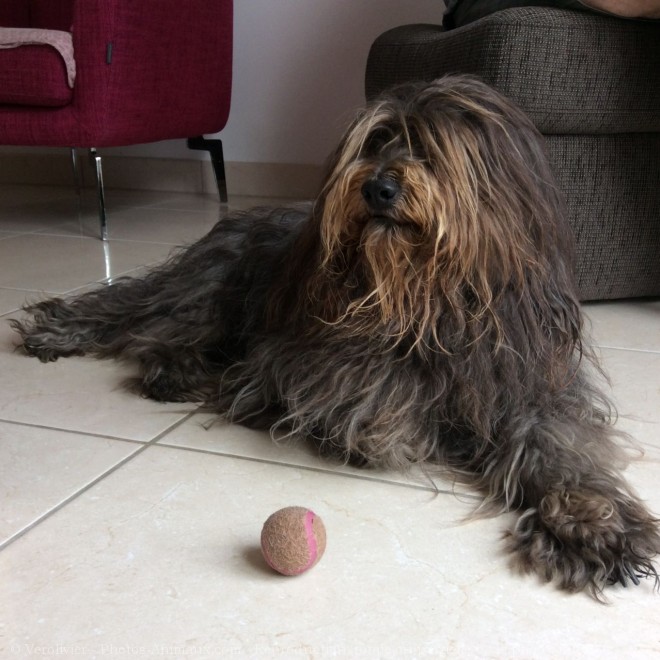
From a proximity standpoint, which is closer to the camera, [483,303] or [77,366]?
[483,303]

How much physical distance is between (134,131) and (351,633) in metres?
3.01

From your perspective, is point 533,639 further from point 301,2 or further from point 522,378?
point 301,2

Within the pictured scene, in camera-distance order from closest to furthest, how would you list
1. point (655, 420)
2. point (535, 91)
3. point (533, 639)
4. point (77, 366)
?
point (533, 639) → point (655, 420) → point (77, 366) → point (535, 91)

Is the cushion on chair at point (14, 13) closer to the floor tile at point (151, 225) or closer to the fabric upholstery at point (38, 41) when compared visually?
the floor tile at point (151, 225)

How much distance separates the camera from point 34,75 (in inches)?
130

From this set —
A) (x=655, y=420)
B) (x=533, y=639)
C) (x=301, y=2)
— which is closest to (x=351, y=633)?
(x=533, y=639)

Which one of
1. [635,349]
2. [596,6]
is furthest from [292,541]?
[596,6]

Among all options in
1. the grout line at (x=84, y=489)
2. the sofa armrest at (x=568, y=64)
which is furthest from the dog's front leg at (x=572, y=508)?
the sofa armrest at (x=568, y=64)

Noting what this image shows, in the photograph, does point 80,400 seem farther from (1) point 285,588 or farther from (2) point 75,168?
(2) point 75,168

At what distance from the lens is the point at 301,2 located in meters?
4.36

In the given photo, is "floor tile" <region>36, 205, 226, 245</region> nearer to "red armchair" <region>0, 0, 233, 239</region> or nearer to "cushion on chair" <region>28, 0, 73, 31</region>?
"red armchair" <region>0, 0, 233, 239</region>

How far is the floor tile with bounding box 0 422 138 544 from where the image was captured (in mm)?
1335

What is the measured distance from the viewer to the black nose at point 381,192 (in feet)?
4.27

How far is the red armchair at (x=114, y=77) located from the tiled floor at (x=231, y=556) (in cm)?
183
